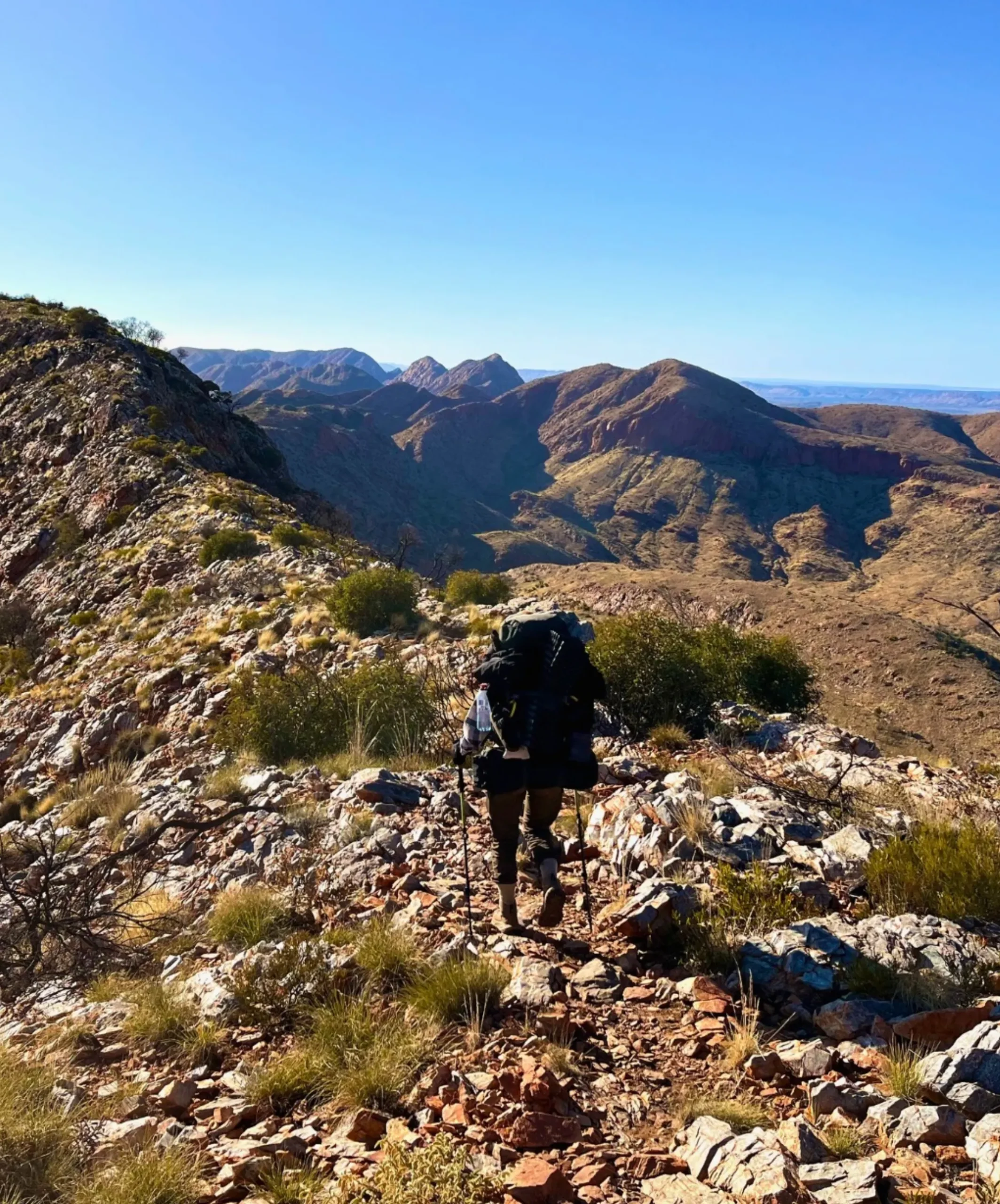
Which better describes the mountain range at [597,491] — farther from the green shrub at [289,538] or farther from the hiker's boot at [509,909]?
the hiker's boot at [509,909]

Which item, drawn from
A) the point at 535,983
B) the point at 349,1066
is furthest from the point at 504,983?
the point at 349,1066

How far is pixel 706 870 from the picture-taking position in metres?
5.32

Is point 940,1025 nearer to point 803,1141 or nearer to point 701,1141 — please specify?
point 803,1141

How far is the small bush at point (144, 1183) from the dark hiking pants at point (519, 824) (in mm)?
2269

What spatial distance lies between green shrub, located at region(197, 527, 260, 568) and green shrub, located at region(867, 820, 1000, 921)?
47.9 ft

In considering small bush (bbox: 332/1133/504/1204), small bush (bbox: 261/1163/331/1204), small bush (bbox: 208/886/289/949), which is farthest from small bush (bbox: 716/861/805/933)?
small bush (bbox: 208/886/289/949)

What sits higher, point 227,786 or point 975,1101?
point 975,1101

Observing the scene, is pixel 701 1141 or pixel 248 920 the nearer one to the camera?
pixel 701 1141

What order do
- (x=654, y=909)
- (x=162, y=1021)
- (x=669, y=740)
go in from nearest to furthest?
(x=162, y=1021) → (x=654, y=909) → (x=669, y=740)

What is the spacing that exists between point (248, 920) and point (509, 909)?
176 centimetres

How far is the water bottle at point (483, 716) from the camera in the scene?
4938mm

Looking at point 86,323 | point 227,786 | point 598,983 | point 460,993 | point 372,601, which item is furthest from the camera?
point 86,323

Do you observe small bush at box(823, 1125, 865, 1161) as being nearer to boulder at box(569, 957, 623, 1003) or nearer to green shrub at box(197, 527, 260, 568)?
boulder at box(569, 957, 623, 1003)

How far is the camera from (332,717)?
966cm
